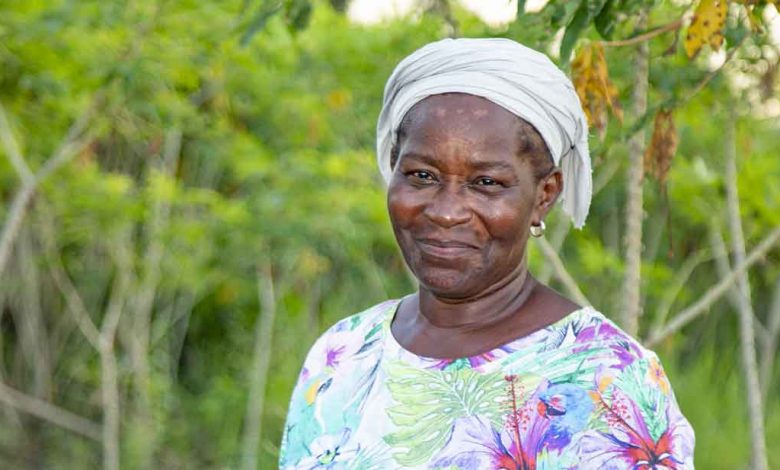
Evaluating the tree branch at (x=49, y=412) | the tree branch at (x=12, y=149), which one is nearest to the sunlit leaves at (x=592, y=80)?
the tree branch at (x=12, y=149)

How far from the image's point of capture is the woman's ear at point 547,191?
204cm

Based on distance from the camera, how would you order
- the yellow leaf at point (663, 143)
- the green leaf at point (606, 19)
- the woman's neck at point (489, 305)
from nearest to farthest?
1. the woman's neck at point (489, 305)
2. the green leaf at point (606, 19)
3. the yellow leaf at point (663, 143)

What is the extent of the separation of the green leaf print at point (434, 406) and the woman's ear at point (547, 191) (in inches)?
10.8

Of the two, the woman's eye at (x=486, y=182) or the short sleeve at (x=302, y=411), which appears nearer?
the woman's eye at (x=486, y=182)

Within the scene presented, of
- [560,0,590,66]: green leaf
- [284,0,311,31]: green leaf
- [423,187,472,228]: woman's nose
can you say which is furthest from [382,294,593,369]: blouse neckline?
[284,0,311,31]: green leaf

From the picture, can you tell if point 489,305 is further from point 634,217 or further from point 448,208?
point 634,217

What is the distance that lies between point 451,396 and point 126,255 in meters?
6.05

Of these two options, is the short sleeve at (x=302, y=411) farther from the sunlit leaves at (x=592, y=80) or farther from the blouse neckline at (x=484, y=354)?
the sunlit leaves at (x=592, y=80)

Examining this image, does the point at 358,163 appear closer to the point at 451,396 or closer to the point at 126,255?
the point at 126,255

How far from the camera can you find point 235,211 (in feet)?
21.8

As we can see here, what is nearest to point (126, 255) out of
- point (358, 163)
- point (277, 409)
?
point (277, 409)

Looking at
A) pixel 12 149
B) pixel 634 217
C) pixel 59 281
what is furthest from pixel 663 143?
pixel 59 281

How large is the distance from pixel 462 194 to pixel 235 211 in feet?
15.6

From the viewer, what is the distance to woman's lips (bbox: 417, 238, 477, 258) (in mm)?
2006
